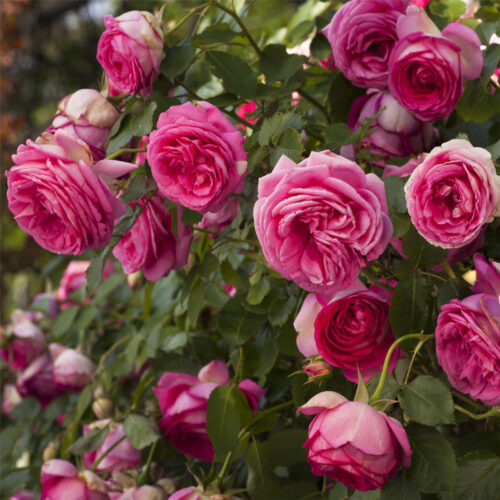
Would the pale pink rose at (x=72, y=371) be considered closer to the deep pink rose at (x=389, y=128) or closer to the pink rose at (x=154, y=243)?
the pink rose at (x=154, y=243)

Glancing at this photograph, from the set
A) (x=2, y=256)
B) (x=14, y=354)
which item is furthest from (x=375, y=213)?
(x=2, y=256)

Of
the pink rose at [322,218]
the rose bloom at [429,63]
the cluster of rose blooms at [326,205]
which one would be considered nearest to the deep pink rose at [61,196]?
the cluster of rose blooms at [326,205]

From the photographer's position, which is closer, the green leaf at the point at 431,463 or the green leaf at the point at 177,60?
the green leaf at the point at 431,463

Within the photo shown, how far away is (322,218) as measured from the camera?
0.45m

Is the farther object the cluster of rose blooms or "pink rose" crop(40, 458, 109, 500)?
"pink rose" crop(40, 458, 109, 500)

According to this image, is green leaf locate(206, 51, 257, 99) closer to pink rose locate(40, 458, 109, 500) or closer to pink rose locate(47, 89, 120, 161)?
pink rose locate(47, 89, 120, 161)

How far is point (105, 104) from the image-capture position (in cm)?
59

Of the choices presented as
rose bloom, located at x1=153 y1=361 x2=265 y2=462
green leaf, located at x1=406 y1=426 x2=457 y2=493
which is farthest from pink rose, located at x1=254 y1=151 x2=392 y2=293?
rose bloom, located at x1=153 y1=361 x2=265 y2=462

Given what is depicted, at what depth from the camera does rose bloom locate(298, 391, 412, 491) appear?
416mm

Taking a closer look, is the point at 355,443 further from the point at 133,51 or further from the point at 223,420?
the point at 133,51

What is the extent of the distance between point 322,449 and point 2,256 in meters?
3.07

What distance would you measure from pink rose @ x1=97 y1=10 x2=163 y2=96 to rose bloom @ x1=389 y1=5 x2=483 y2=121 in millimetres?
189

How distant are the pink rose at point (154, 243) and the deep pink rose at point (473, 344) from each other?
0.76ft

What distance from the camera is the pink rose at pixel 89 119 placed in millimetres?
579
